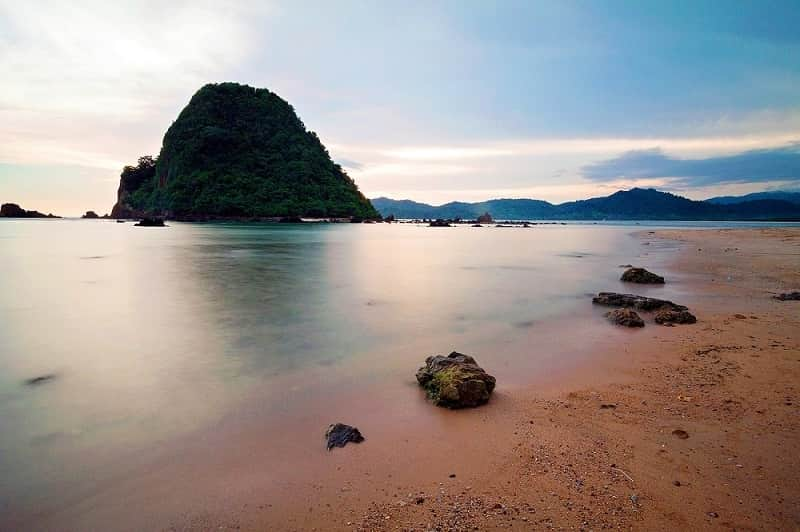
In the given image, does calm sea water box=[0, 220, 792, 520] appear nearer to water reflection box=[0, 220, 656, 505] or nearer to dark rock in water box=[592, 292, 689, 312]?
water reflection box=[0, 220, 656, 505]

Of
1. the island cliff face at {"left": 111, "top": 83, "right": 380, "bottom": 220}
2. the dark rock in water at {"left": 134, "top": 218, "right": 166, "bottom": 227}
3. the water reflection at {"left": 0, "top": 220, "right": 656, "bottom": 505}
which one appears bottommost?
the water reflection at {"left": 0, "top": 220, "right": 656, "bottom": 505}

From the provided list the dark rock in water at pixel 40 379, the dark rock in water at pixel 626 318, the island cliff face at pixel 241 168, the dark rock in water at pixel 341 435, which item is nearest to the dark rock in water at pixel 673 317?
the dark rock in water at pixel 626 318

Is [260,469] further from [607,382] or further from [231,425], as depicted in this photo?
[607,382]

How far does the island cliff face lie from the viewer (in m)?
104

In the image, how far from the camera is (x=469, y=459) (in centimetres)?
378

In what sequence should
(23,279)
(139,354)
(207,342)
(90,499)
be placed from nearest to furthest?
Answer: (90,499)
(139,354)
(207,342)
(23,279)

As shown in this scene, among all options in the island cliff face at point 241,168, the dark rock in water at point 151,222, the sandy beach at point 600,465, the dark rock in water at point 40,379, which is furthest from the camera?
the island cliff face at point 241,168

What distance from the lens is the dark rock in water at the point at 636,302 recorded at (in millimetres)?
9362

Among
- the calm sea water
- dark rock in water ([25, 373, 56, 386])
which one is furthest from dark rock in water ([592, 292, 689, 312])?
dark rock in water ([25, 373, 56, 386])

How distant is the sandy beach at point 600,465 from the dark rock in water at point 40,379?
4.82 meters

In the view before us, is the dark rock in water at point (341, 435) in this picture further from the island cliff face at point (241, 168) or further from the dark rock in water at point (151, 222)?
the island cliff face at point (241, 168)

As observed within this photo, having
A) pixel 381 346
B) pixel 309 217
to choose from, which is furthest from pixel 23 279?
pixel 309 217

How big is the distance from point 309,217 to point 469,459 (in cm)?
10946

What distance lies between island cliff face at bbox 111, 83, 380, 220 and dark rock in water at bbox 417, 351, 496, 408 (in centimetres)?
10438
